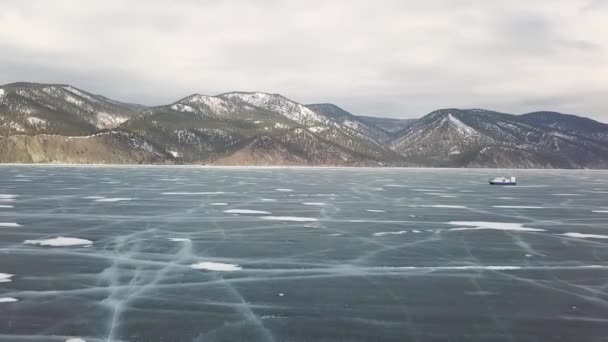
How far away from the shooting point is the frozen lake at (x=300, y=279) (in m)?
12.3

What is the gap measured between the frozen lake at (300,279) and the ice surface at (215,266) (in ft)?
0.43

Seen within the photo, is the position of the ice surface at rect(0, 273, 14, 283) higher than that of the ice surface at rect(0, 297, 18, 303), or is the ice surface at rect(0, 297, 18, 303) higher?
the ice surface at rect(0, 297, 18, 303)

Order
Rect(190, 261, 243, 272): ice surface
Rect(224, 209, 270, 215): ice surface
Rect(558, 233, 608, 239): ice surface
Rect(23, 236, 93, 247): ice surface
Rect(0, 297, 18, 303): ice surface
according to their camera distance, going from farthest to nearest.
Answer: Rect(224, 209, 270, 215): ice surface, Rect(558, 233, 608, 239): ice surface, Rect(23, 236, 93, 247): ice surface, Rect(190, 261, 243, 272): ice surface, Rect(0, 297, 18, 303): ice surface

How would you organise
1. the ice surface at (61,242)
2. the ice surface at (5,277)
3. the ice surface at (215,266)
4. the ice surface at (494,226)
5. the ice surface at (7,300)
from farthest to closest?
the ice surface at (494,226)
the ice surface at (61,242)
the ice surface at (215,266)
the ice surface at (5,277)
the ice surface at (7,300)

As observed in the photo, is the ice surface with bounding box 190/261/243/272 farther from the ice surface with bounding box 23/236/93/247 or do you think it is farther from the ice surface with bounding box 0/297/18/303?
the ice surface with bounding box 23/236/93/247

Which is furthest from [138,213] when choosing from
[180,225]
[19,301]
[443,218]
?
[19,301]

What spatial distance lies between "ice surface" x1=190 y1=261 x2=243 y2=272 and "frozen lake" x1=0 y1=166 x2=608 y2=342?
13 cm

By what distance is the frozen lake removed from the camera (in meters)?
12.3

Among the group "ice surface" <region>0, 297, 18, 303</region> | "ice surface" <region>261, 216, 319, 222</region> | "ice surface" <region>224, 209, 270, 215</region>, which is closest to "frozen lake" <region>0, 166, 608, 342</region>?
"ice surface" <region>0, 297, 18, 303</region>

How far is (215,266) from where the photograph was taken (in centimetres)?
1898

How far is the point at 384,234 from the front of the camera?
89.1 ft

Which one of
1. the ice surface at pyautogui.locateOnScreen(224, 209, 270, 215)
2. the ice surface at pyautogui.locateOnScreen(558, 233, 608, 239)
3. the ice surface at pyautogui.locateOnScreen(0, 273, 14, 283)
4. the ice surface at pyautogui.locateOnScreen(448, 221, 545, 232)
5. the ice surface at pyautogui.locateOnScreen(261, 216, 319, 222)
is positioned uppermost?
the ice surface at pyautogui.locateOnScreen(558, 233, 608, 239)

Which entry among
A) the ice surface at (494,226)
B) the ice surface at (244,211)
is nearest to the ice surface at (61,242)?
the ice surface at (244,211)

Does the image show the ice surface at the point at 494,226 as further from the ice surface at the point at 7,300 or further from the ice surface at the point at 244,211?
the ice surface at the point at 7,300
